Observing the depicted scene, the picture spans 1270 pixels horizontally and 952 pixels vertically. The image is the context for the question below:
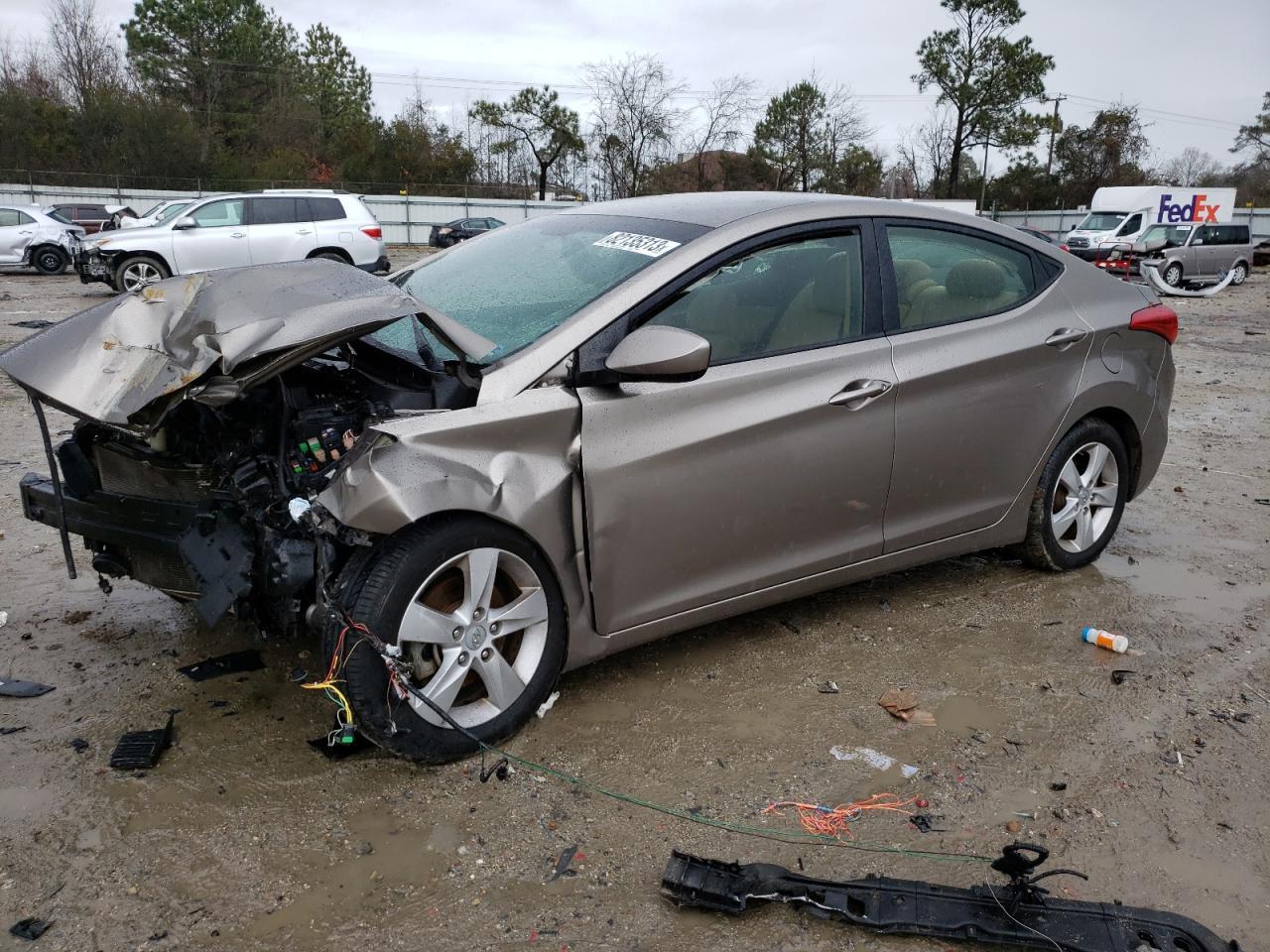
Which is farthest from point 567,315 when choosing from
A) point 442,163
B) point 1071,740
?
point 442,163

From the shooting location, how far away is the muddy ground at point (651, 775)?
2.38 metres

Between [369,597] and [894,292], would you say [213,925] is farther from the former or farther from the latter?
[894,292]

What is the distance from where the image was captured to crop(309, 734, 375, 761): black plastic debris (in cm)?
298

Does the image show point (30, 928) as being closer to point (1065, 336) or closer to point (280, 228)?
point (1065, 336)

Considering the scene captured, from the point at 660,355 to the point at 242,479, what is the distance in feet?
4.26

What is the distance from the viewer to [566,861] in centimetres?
256

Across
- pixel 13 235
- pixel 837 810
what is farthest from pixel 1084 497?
pixel 13 235

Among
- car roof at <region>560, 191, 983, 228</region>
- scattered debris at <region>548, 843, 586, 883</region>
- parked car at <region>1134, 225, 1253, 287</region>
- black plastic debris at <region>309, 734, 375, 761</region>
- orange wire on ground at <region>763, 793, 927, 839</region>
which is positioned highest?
car roof at <region>560, 191, 983, 228</region>

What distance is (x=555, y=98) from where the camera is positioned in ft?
144

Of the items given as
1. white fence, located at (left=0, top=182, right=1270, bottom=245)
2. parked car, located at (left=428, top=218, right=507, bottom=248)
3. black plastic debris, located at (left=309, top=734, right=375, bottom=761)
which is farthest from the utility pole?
black plastic debris, located at (left=309, top=734, right=375, bottom=761)

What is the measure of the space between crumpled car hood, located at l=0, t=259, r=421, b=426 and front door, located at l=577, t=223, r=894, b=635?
2.61ft

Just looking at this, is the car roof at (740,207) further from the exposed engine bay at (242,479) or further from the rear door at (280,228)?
the rear door at (280,228)

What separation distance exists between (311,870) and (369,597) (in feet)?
2.33

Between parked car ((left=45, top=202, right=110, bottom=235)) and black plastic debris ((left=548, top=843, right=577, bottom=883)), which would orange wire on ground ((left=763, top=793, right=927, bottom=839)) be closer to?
black plastic debris ((left=548, top=843, right=577, bottom=883))
